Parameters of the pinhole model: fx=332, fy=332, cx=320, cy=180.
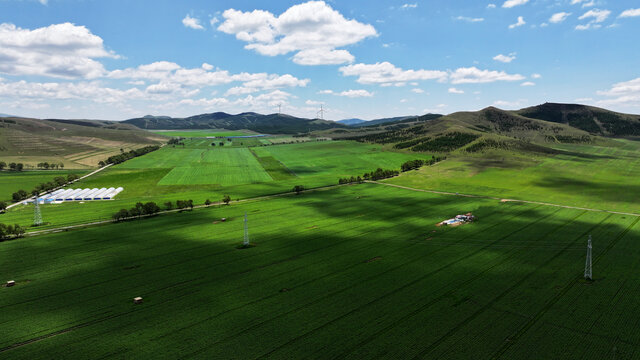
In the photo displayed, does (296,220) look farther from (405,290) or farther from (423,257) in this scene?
(405,290)

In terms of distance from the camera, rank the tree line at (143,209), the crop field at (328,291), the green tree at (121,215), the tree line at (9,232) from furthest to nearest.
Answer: the tree line at (143,209)
the green tree at (121,215)
the tree line at (9,232)
the crop field at (328,291)

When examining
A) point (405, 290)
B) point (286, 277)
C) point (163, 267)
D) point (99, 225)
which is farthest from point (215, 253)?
point (99, 225)

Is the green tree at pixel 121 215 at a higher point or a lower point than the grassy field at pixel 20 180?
lower

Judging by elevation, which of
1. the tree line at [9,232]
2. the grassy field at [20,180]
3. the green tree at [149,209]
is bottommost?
the tree line at [9,232]

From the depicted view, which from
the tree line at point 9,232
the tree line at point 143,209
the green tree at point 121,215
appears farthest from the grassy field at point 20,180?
the tree line at point 143,209

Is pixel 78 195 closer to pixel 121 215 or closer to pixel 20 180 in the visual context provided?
pixel 121 215

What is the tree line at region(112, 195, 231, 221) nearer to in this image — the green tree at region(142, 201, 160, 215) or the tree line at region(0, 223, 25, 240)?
the green tree at region(142, 201, 160, 215)

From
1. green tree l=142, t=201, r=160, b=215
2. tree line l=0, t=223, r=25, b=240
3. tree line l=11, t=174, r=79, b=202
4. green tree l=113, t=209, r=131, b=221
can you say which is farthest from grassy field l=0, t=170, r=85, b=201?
green tree l=142, t=201, r=160, b=215

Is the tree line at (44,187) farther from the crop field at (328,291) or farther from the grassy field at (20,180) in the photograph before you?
the crop field at (328,291)
